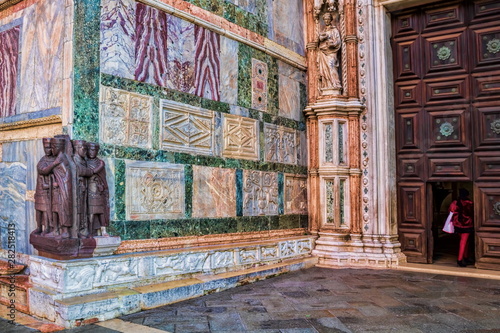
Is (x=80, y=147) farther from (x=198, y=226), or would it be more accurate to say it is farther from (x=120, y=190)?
(x=198, y=226)

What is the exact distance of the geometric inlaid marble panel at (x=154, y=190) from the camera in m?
5.02

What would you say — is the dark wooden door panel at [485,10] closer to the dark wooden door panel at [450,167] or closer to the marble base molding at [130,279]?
the dark wooden door panel at [450,167]

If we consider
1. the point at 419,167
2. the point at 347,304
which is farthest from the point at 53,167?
the point at 419,167

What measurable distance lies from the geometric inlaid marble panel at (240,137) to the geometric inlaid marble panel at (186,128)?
286 millimetres

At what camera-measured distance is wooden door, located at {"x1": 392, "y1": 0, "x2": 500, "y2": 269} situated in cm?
672

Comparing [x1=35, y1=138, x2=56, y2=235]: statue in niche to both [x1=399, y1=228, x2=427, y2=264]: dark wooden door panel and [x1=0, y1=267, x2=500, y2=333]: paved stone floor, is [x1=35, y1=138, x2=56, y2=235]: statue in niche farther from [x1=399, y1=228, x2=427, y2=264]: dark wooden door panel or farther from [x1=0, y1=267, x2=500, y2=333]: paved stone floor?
[x1=399, y1=228, x2=427, y2=264]: dark wooden door panel

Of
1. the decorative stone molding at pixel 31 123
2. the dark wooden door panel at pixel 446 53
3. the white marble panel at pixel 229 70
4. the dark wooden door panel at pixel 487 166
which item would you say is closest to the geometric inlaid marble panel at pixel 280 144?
the white marble panel at pixel 229 70

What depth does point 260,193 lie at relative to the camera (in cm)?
680

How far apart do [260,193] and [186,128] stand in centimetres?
171

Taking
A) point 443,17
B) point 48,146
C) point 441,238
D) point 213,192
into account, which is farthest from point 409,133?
point 48,146

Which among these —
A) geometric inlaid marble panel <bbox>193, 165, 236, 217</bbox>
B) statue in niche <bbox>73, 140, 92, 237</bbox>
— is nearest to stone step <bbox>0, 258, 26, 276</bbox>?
statue in niche <bbox>73, 140, 92, 237</bbox>

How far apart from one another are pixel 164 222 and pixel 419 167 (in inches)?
167

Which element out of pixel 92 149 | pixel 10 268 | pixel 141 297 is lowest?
pixel 141 297

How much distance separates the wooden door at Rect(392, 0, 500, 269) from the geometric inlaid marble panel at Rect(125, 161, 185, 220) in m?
3.83
